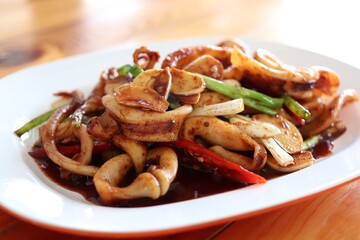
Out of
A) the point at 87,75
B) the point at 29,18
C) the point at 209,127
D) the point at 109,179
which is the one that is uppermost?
the point at 209,127

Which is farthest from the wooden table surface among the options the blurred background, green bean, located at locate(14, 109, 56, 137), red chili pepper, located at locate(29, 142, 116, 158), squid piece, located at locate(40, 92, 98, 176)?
red chili pepper, located at locate(29, 142, 116, 158)

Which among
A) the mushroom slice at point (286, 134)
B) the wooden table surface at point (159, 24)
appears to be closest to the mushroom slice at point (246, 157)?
the mushroom slice at point (286, 134)

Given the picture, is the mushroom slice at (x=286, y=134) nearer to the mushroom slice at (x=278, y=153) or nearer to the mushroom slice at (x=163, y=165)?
the mushroom slice at (x=278, y=153)

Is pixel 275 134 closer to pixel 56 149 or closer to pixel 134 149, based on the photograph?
pixel 134 149

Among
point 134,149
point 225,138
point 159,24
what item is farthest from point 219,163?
point 159,24

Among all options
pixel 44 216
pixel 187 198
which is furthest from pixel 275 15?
pixel 44 216

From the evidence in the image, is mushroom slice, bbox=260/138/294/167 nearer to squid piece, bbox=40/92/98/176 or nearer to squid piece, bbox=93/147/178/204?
squid piece, bbox=93/147/178/204

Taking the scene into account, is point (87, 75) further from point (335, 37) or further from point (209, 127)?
point (335, 37)

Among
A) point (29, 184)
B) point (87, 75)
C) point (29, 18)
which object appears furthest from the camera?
point (29, 18)
